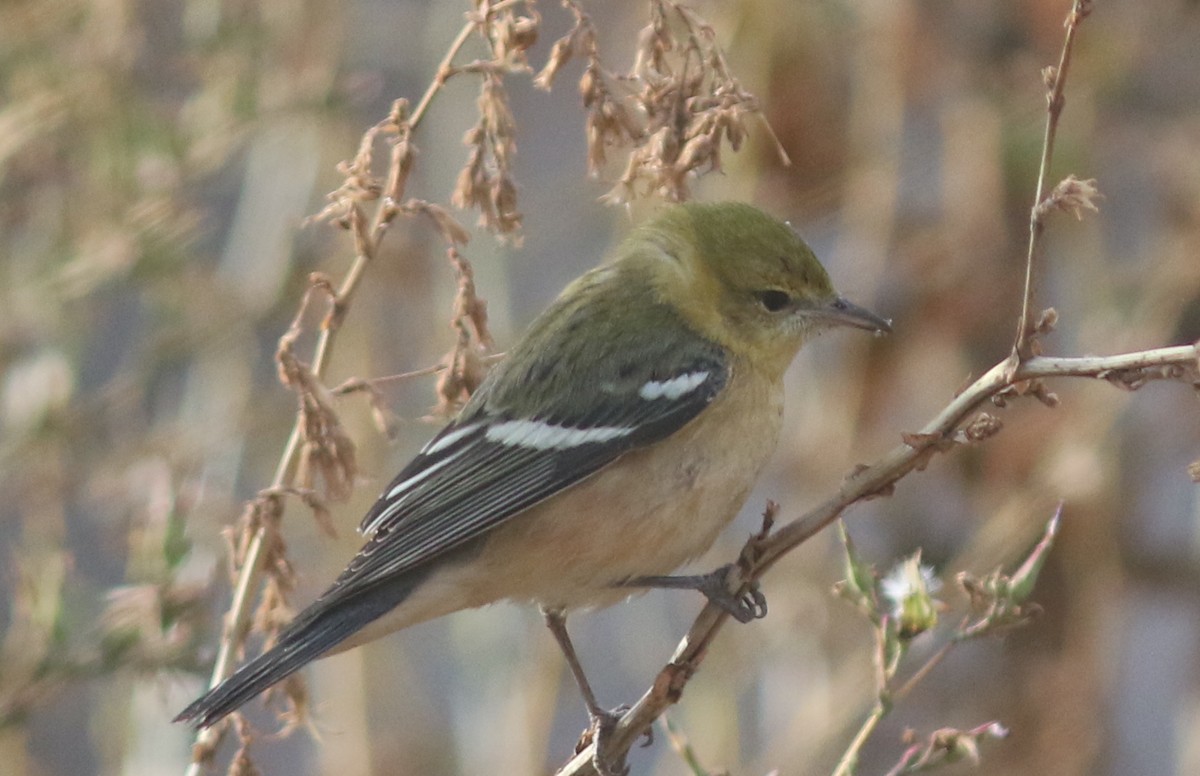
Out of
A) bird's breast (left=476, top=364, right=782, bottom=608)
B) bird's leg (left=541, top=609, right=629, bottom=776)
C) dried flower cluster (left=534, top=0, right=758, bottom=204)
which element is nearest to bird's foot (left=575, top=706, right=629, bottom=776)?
bird's leg (left=541, top=609, right=629, bottom=776)

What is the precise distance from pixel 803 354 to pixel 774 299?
178 centimetres

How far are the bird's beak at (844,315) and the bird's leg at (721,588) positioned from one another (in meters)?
0.76

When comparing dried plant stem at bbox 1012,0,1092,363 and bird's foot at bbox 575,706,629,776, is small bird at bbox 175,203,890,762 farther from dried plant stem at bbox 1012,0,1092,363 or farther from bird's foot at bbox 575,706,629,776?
dried plant stem at bbox 1012,0,1092,363

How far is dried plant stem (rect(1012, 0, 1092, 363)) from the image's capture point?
201cm

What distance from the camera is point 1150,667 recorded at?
655cm

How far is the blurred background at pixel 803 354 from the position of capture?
13.9 ft

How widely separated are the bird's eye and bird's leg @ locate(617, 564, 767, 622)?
74 cm

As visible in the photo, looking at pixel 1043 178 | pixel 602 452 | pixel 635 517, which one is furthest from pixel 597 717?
pixel 1043 178

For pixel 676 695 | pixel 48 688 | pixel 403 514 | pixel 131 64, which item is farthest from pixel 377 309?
pixel 676 695

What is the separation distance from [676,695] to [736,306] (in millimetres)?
1349

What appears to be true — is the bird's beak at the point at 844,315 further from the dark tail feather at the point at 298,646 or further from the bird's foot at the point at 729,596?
the dark tail feather at the point at 298,646

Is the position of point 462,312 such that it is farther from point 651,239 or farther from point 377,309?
point 377,309

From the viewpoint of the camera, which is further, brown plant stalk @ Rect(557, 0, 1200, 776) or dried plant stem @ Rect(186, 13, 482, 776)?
dried plant stem @ Rect(186, 13, 482, 776)

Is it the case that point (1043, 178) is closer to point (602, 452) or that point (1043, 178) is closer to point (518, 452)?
point (602, 452)
